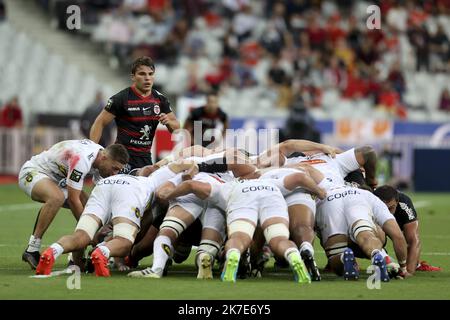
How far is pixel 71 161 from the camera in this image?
37.7 feet

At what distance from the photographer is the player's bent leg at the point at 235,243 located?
10.1 m

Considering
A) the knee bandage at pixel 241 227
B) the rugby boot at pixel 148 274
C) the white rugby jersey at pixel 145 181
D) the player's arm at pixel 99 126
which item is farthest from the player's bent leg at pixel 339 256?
the player's arm at pixel 99 126

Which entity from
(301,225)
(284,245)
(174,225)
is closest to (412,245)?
(301,225)

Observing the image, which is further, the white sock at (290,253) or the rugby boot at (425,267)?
the rugby boot at (425,267)

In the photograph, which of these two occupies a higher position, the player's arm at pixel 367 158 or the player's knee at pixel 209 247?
the player's arm at pixel 367 158

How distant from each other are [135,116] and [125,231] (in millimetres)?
2506

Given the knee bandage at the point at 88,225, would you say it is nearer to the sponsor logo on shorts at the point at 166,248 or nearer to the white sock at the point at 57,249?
the white sock at the point at 57,249

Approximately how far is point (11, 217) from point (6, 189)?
7089 mm

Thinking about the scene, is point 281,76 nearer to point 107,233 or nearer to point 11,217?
point 11,217

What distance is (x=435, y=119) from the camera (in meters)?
30.4

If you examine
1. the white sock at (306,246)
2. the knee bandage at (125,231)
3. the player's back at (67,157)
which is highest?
the player's back at (67,157)

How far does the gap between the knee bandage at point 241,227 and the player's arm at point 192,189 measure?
1.68 feet

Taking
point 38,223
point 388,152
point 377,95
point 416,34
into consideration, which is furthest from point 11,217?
point 416,34

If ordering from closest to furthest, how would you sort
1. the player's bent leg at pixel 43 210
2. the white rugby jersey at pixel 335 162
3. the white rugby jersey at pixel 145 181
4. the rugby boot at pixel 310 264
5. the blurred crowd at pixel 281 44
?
1. the rugby boot at pixel 310 264
2. the white rugby jersey at pixel 145 181
3. the player's bent leg at pixel 43 210
4. the white rugby jersey at pixel 335 162
5. the blurred crowd at pixel 281 44
